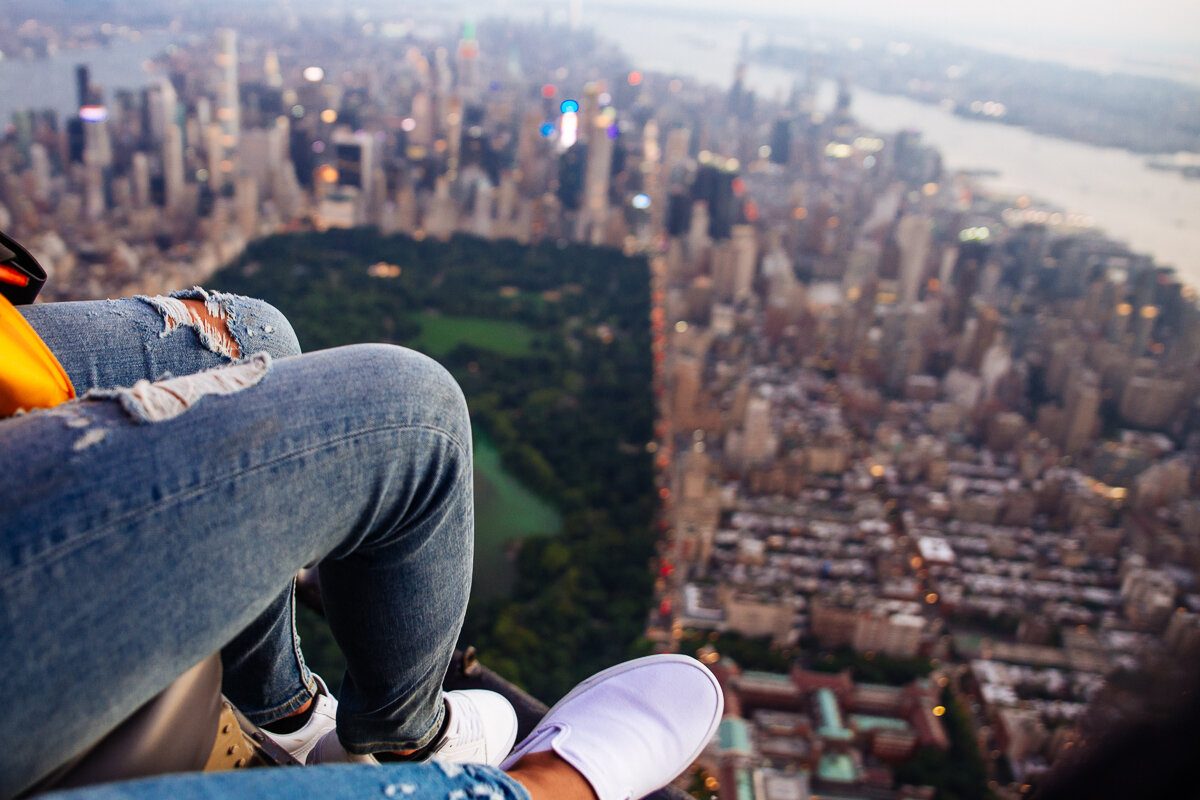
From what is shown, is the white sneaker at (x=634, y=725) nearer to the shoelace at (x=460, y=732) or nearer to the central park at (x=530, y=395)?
the shoelace at (x=460, y=732)

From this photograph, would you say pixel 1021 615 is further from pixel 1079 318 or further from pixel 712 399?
pixel 1079 318

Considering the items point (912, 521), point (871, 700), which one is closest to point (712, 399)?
point (912, 521)

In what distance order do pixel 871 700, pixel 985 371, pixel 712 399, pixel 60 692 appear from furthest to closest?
pixel 985 371, pixel 712 399, pixel 871 700, pixel 60 692

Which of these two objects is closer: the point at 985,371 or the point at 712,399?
the point at 712,399

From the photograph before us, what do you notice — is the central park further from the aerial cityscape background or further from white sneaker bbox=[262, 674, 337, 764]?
white sneaker bbox=[262, 674, 337, 764]

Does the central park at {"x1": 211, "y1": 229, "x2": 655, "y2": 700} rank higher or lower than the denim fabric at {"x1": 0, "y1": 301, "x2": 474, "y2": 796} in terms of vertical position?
lower

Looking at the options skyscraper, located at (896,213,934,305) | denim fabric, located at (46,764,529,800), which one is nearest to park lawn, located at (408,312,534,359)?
skyscraper, located at (896,213,934,305)
